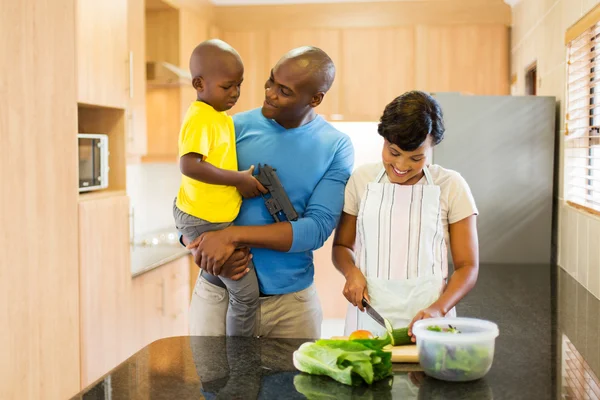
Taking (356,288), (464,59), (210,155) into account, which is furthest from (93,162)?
(464,59)

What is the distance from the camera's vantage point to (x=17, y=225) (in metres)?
2.39

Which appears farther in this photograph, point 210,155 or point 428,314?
point 210,155

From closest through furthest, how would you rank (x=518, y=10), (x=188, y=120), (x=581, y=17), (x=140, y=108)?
(x=188, y=120), (x=581, y=17), (x=140, y=108), (x=518, y=10)

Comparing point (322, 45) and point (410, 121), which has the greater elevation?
point (322, 45)

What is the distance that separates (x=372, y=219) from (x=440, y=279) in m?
0.21

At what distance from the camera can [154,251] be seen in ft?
12.6

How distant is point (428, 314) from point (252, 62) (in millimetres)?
3787

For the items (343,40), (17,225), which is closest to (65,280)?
(17,225)

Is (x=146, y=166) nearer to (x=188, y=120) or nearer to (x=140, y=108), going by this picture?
(x=140, y=108)

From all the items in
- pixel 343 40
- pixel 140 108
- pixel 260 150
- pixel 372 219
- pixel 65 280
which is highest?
pixel 343 40

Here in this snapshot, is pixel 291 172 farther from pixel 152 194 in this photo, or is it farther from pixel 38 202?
pixel 152 194

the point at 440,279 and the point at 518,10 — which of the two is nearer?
the point at 440,279

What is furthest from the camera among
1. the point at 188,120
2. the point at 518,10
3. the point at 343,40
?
the point at 343,40

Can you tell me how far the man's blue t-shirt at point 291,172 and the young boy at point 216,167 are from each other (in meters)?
0.04
